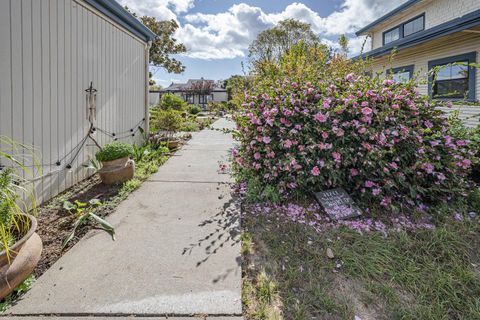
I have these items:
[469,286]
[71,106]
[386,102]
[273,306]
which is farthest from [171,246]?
[386,102]

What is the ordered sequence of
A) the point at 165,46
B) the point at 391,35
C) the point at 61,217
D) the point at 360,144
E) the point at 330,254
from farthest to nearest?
1. the point at 165,46
2. the point at 391,35
3. the point at 360,144
4. the point at 61,217
5. the point at 330,254

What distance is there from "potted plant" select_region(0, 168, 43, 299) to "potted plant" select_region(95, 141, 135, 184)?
182 cm

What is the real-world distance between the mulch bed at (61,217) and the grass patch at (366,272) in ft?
5.21

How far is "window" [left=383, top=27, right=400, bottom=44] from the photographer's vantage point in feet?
38.5

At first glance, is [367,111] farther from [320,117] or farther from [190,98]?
[190,98]

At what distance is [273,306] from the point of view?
167 centimetres

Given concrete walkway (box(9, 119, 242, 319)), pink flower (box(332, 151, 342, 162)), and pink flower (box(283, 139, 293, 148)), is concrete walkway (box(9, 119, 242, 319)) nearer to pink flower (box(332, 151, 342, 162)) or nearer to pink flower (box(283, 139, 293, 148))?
pink flower (box(283, 139, 293, 148))

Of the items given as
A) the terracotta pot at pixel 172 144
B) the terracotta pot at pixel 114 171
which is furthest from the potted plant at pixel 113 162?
the terracotta pot at pixel 172 144

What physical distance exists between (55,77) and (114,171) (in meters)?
1.39

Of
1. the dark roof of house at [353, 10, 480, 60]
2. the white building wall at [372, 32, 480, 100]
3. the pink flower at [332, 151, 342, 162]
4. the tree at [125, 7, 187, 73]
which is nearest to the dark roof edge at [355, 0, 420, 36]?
the white building wall at [372, 32, 480, 100]

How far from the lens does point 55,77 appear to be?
324 centimetres

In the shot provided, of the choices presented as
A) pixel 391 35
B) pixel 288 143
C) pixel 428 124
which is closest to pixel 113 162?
pixel 288 143

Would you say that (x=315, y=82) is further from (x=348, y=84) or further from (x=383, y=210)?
(x=383, y=210)

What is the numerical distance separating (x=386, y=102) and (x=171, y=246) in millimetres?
2808
